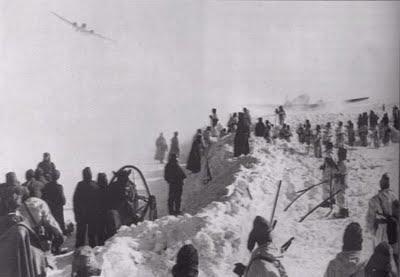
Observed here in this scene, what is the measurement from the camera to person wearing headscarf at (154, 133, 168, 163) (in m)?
3.61

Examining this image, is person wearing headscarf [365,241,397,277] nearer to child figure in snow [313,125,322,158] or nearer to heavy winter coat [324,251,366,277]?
heavy winter coat [324,251,366,277]

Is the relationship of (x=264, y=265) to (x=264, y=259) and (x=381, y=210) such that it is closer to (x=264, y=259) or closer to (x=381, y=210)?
(x=264, y=259)

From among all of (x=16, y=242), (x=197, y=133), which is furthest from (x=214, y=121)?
(x=16, y=242)

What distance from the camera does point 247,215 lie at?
12.3 ft

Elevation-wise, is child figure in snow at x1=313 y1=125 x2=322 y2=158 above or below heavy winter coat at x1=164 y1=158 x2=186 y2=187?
above

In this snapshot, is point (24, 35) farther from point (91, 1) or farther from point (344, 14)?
point (344, 14)

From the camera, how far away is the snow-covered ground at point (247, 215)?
354 centimetres

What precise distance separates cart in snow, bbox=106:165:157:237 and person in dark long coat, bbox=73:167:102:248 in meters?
0.10

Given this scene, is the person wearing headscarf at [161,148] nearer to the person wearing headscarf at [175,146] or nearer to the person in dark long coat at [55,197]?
the person wearing headscarf at [175,146]

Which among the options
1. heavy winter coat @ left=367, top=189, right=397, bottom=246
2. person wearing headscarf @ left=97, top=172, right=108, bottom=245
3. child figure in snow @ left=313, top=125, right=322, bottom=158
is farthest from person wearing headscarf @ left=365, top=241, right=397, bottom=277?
person wearing headscarf @ left=97, top=172, right=108, bottom=245

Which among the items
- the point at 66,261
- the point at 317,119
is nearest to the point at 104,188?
the point at 66,261

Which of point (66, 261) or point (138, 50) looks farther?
point (138, 50)

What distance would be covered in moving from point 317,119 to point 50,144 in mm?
2132

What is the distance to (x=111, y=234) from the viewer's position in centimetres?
367
